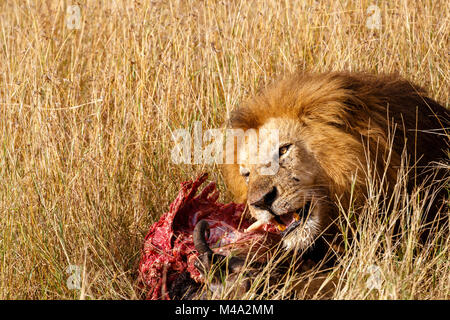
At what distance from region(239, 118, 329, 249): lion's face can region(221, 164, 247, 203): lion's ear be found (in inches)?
14.3

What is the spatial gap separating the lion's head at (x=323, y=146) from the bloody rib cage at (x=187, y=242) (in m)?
0.14

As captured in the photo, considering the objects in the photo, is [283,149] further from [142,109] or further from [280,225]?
[142,109]

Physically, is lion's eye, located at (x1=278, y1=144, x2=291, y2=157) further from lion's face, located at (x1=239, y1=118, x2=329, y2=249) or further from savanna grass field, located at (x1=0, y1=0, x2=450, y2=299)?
savanna grass field, located at (x1=0, y1=0, x2=450, y2=299)

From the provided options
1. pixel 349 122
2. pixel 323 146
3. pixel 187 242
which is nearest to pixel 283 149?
pixel 323 146

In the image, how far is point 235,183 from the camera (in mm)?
3818

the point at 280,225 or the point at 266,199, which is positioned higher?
the point at 266,199

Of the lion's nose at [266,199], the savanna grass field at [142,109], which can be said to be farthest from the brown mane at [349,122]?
the lion's nose at [266,199]

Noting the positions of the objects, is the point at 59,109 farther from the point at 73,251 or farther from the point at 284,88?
the point at 284,88

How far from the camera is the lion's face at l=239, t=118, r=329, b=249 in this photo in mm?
3264

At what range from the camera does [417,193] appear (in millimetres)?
3326

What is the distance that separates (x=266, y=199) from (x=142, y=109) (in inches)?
61.0

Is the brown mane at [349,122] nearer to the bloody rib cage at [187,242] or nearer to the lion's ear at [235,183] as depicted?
the lion's ear at [235,183]

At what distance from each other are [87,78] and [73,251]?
1.81 m

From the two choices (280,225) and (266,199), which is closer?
(266,199)
